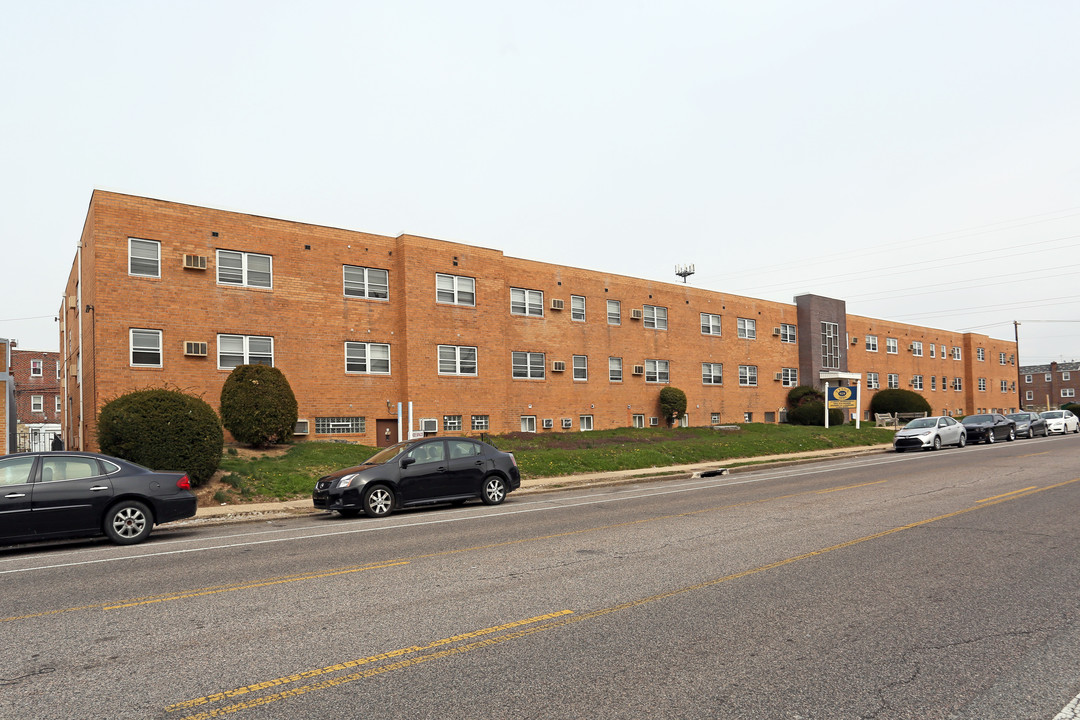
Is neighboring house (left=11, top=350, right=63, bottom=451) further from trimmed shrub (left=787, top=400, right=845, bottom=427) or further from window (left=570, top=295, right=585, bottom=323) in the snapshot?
trimmed shrub (left=787, top=400, right=845, bottom=427)

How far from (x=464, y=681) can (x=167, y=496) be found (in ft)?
29.4

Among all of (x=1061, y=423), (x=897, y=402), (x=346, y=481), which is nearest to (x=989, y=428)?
(x=1061, y=423)

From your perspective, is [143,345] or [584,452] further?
[584,452]

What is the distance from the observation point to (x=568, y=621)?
609cm

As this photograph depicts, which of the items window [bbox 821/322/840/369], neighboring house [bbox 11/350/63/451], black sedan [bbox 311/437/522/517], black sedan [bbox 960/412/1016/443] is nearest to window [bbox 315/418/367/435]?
black sedan [bbox 311/437/522/517]

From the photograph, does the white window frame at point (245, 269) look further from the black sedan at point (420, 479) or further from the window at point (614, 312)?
the window at point (614, 312)

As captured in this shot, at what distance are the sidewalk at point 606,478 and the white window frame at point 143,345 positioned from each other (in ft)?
32.8

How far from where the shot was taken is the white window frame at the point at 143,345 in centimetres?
2345

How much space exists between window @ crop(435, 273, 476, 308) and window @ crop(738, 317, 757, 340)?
67.9 ft

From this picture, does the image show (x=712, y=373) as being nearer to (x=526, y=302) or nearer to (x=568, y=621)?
(x=526, y=302)

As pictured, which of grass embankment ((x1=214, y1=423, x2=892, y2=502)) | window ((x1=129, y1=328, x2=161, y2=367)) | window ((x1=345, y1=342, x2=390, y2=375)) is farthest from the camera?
window ((x1=345, y1=342, x2=390, y2=375))

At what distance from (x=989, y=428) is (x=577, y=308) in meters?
19.3

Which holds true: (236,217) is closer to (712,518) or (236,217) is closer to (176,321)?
(176,321)

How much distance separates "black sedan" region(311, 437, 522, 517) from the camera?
13961 millimetres
